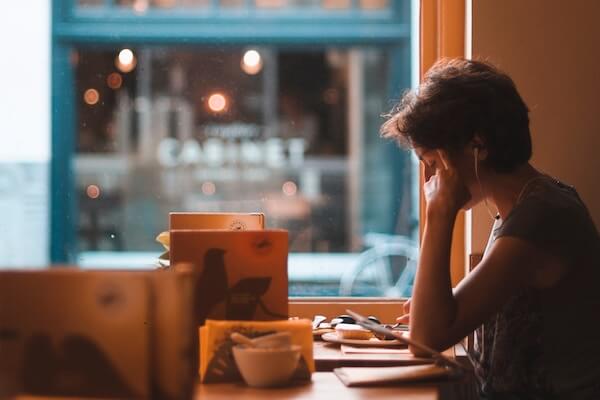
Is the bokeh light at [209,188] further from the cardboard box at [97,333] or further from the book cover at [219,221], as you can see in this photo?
the cardboard box at [97,333]

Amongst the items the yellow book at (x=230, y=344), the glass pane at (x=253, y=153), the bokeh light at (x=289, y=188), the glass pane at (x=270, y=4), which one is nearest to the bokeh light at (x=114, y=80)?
the glass pane at (x=253, y=153)

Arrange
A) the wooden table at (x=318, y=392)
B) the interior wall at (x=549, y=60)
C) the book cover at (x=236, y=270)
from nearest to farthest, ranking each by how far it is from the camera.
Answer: the wooden table at (x=318, y=392) < the book cover at (x=236, y=270) < the interior wall at (x=549, y=60)

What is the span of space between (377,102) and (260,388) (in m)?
3.23

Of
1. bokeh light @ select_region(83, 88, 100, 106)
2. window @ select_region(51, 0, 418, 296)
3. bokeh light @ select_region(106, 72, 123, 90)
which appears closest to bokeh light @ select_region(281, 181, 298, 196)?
window @ select_region(51, 0, 418, 296)

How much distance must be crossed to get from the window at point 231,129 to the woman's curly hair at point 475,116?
98 cm

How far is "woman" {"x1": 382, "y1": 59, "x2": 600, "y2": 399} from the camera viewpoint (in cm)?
183

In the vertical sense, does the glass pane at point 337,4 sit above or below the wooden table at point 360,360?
above

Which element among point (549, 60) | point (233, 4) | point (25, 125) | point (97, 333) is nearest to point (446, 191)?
point (549, 60)

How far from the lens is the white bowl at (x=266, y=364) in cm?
153

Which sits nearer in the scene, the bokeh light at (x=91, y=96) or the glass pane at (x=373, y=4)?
the bokeh light at (x=91, y=96)

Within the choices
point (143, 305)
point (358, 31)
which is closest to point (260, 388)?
point (143, 305)

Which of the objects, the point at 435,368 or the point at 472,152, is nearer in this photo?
the point at 435,368

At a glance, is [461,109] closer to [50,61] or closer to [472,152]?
[472,152]

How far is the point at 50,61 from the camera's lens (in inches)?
121
